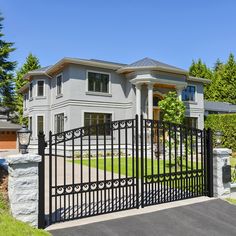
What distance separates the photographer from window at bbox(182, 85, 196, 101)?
25469mm

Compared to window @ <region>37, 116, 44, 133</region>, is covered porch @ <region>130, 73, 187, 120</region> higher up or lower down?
higher up

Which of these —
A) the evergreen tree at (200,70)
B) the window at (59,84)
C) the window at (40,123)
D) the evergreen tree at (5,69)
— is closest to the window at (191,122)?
the window at (59,84)

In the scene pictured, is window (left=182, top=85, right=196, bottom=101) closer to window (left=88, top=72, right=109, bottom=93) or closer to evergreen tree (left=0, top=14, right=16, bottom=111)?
window (left=88, top=72, right=109, bottom=93)

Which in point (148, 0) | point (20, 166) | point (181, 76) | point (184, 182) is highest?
point (148, 0)

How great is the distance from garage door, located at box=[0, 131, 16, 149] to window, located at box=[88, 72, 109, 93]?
17942 mm

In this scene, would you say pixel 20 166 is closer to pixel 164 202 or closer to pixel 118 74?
pixel 164 202

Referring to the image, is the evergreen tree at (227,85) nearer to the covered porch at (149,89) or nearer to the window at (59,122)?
the covered porch at (149,89)

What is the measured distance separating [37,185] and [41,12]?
30.0 feet

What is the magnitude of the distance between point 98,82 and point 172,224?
15.9 metres

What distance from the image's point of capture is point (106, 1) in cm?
1208

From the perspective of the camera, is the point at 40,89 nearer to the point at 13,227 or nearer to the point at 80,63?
the point at 80,63

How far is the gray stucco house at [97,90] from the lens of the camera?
1964 centimetres

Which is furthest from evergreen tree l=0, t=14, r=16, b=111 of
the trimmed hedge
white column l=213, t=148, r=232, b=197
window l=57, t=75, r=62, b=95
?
white column l=213, t=148, r=232, b=197

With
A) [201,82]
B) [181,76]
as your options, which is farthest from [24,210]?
[201,82]
